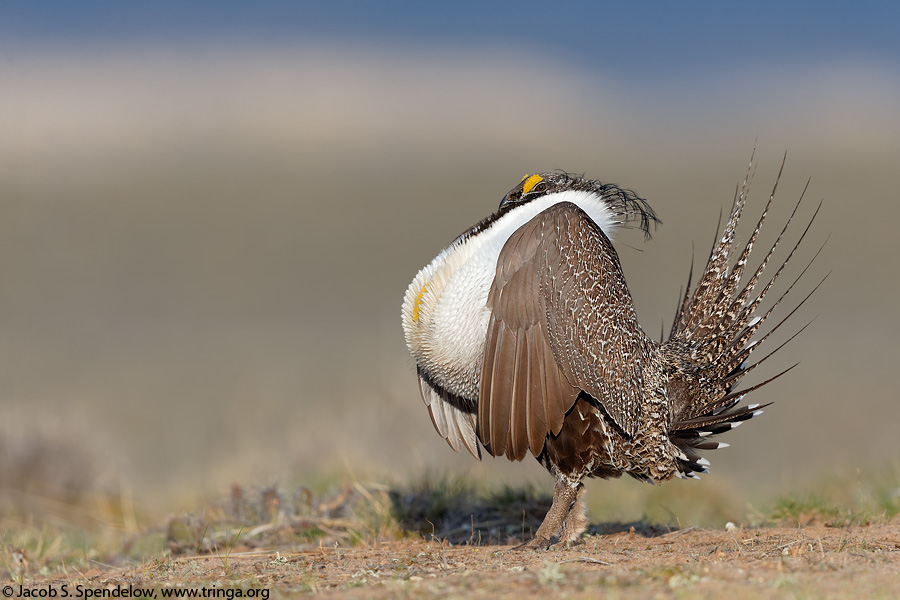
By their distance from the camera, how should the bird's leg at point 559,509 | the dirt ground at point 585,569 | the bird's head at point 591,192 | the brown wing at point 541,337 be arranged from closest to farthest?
the dirt ground at point 585,569 < the brown wing at point 541,337 < the bird's leg at point 559,509 < the bird's head at point 591,192

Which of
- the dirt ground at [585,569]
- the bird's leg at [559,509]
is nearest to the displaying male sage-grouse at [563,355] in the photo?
the bird's leg at [559,509]

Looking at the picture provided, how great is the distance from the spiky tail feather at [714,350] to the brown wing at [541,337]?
694 millimetres

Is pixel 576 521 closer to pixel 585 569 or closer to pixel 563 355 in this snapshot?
pixel 563 355

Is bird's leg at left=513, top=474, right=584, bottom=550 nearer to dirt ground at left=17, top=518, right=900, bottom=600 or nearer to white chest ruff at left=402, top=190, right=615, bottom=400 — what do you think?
dirt ground at left=17, top=518, right=900, bottom=600

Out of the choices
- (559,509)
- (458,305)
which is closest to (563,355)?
(458,305)

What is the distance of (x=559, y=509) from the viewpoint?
Answer: 4672 millimetres

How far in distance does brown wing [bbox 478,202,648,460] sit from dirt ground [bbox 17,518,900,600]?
0.60 m

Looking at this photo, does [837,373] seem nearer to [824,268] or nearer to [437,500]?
[824,268]

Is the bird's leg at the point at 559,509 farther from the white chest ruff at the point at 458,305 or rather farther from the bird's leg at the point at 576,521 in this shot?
the white chest ruff at the point at 458,305

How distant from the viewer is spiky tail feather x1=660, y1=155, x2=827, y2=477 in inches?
193

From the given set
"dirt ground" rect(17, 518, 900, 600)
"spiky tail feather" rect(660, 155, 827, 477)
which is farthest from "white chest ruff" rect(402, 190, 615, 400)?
"spiky tail feather" rect(660, 155, 827, 477)

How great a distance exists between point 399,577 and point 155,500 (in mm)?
4546

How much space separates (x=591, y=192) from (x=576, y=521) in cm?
169

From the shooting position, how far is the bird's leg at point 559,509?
4598 mm
